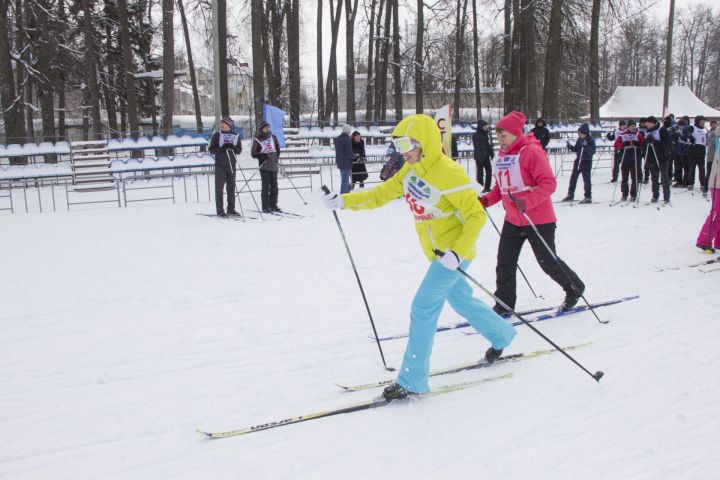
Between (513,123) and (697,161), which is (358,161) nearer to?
(697,161)

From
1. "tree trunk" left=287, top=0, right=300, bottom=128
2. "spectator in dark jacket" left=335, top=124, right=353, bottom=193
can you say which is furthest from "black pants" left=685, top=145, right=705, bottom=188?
"tree trunk" left=287, top=0, right=300, bottom=128

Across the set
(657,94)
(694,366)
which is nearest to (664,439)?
(694,366)

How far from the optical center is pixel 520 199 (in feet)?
16.4

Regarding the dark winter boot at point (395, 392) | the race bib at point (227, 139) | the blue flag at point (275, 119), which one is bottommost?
the dark winter boot at point (395, 392)

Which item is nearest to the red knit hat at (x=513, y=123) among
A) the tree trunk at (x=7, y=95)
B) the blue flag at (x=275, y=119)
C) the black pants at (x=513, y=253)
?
the black pants at (x=513, y=253)

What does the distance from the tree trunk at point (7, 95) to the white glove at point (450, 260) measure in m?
18.7

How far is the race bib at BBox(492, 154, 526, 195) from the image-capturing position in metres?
5.24

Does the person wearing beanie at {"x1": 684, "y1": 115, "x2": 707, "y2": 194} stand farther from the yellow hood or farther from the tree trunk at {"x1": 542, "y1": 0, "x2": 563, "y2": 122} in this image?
the yellow hood

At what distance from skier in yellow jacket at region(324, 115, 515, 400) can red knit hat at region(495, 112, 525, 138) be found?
1.49 meters

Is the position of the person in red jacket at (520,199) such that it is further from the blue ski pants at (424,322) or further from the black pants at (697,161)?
the black pants at (697,161)

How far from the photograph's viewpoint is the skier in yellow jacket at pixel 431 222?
3.71 m

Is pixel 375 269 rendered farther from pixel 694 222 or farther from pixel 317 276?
pixel 694 222

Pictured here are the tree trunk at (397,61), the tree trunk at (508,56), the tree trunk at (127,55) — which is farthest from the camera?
the tree trunk at (508,56)

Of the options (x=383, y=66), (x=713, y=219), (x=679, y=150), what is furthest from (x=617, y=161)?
(x=383, y=66)
